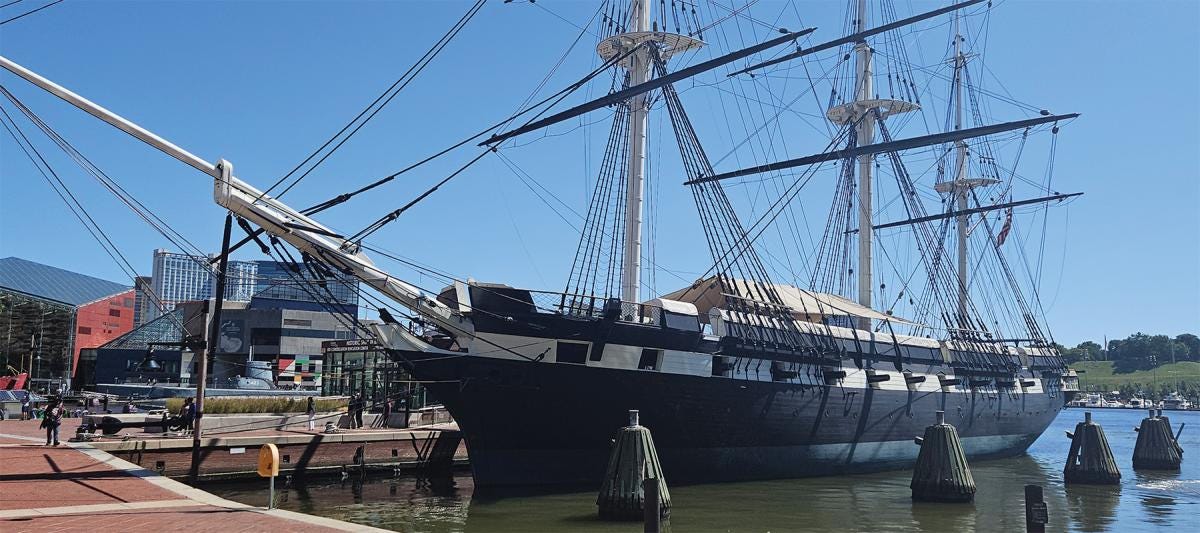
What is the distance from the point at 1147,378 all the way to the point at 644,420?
172m

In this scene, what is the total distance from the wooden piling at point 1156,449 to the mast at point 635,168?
75.0 feet

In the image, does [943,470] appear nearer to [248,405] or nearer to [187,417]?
[187,417]

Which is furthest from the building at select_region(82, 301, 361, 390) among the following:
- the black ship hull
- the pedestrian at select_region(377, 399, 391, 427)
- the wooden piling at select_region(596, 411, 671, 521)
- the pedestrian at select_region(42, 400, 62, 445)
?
the wooden piling at select_region(596, 411, 671, 521)

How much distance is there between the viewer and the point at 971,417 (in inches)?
1506

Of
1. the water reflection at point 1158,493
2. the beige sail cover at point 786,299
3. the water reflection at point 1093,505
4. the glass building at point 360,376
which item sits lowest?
the water reflection at point 1158,493

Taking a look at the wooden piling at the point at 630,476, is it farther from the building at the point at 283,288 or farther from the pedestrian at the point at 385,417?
the pedestrian at the point at 385,417

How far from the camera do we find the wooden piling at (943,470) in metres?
23.5

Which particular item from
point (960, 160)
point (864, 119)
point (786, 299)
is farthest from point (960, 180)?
point (786, 299)

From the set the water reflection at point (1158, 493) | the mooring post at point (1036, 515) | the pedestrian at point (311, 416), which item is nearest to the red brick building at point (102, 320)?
the pedestrian at point (311, 416)

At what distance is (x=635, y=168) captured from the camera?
96.2ft

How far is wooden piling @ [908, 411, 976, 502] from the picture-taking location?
23.5m

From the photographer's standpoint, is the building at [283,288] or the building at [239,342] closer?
the building at [283,288]

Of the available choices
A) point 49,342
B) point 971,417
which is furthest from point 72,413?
point 49,342

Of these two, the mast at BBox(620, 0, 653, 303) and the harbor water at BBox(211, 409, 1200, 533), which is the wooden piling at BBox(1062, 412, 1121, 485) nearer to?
the harbor water at BBox(211, 409, 1200, 533)
